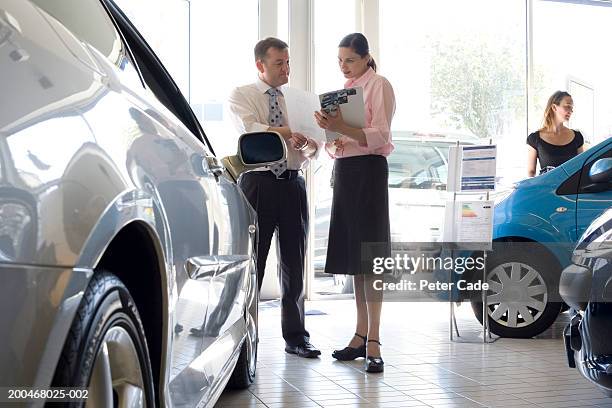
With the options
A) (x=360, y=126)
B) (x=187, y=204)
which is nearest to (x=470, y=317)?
(x=360, y=126)

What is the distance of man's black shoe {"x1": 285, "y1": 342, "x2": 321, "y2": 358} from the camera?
5.16m

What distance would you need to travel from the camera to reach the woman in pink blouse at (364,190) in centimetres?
477

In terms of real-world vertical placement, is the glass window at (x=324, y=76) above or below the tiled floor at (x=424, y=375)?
above

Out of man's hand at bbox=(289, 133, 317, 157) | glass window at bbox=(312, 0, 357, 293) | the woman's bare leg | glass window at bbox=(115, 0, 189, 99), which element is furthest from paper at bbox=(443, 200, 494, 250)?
glass window at bbox=(115, 0, 189, 99)

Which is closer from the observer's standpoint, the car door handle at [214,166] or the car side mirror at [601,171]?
the car door handle at [214,166]

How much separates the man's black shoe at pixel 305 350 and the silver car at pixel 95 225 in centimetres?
279

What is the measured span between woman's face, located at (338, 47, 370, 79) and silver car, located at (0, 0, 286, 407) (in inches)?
104

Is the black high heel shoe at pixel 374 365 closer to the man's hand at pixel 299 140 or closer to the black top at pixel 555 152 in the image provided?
the man's hand at pixel 299 140

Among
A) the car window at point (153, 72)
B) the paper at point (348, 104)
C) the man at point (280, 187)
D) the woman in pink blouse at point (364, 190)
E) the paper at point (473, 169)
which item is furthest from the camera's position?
the paper at point (473, 169)

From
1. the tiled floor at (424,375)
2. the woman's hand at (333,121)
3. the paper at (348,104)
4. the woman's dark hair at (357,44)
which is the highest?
the woman's dark hair at (357,44)

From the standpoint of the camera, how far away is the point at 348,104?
15.3ft

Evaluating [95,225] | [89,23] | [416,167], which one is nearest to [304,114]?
[89,23]

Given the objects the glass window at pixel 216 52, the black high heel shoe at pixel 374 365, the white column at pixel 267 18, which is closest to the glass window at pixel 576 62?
the white column at pixel 267 18

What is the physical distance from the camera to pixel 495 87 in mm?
10156
